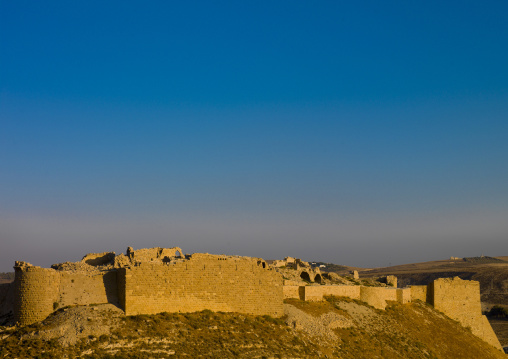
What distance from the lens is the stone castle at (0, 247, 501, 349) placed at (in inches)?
1006

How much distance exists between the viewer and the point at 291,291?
35.9 m

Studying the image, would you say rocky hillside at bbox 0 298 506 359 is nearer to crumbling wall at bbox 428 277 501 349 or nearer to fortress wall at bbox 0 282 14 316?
fortress wall at bbox 0 282 14 316

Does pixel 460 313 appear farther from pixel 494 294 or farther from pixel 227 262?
pixel 494 294

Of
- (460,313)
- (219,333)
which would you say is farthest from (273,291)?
(460,313)

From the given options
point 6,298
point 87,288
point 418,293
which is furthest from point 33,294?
point 418,293

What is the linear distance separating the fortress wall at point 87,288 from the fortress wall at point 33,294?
0.53 meters

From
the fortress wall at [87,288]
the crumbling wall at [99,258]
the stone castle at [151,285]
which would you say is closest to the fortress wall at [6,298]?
the stone castle at [151,285]

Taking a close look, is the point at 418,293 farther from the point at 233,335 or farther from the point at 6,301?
the point at 6,301

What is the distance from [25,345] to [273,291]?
1350 centimetres

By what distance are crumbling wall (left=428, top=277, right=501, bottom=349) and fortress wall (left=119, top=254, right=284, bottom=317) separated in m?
19.6

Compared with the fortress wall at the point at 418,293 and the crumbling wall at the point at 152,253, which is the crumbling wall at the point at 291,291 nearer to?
the crumbling wall at the point at 152,253

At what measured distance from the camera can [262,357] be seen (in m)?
25.2

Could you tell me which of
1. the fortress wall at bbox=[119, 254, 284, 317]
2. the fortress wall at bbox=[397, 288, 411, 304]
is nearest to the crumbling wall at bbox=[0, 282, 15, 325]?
the fortress wall at bbox=[119, 254, 284, 317]

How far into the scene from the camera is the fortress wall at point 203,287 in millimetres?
26984
